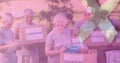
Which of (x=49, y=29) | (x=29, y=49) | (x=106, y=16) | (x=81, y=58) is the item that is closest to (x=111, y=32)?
(x=106, y=16)

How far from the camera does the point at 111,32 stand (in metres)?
1.80

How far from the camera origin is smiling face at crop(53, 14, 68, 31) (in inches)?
71.9

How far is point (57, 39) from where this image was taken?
1827mm

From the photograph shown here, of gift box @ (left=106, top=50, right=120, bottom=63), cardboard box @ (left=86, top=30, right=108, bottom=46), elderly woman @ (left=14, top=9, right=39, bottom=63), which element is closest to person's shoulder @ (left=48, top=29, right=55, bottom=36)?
elderly woman @ (left=14, top=9, right=39, bottom=63)

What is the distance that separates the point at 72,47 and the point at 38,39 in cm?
23

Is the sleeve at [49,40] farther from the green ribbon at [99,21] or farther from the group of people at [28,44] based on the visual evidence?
the green ribbon at [99,21]

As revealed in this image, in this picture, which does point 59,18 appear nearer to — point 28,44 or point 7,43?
point 28,44

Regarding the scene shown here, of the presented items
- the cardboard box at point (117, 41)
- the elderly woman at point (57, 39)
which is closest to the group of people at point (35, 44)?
the elderly woman at point (57, 39)

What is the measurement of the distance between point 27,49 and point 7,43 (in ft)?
0.47

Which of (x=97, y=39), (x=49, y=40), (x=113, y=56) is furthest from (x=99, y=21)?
(x=49, y=40)

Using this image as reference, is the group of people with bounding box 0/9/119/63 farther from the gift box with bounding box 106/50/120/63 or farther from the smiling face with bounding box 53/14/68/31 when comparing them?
the gift box with bounding box 106/50/120/63

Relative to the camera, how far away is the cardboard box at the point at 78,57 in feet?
5.88

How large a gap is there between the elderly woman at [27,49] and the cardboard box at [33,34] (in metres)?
0.03

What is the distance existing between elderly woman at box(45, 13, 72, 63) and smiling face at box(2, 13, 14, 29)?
27 centimetres
